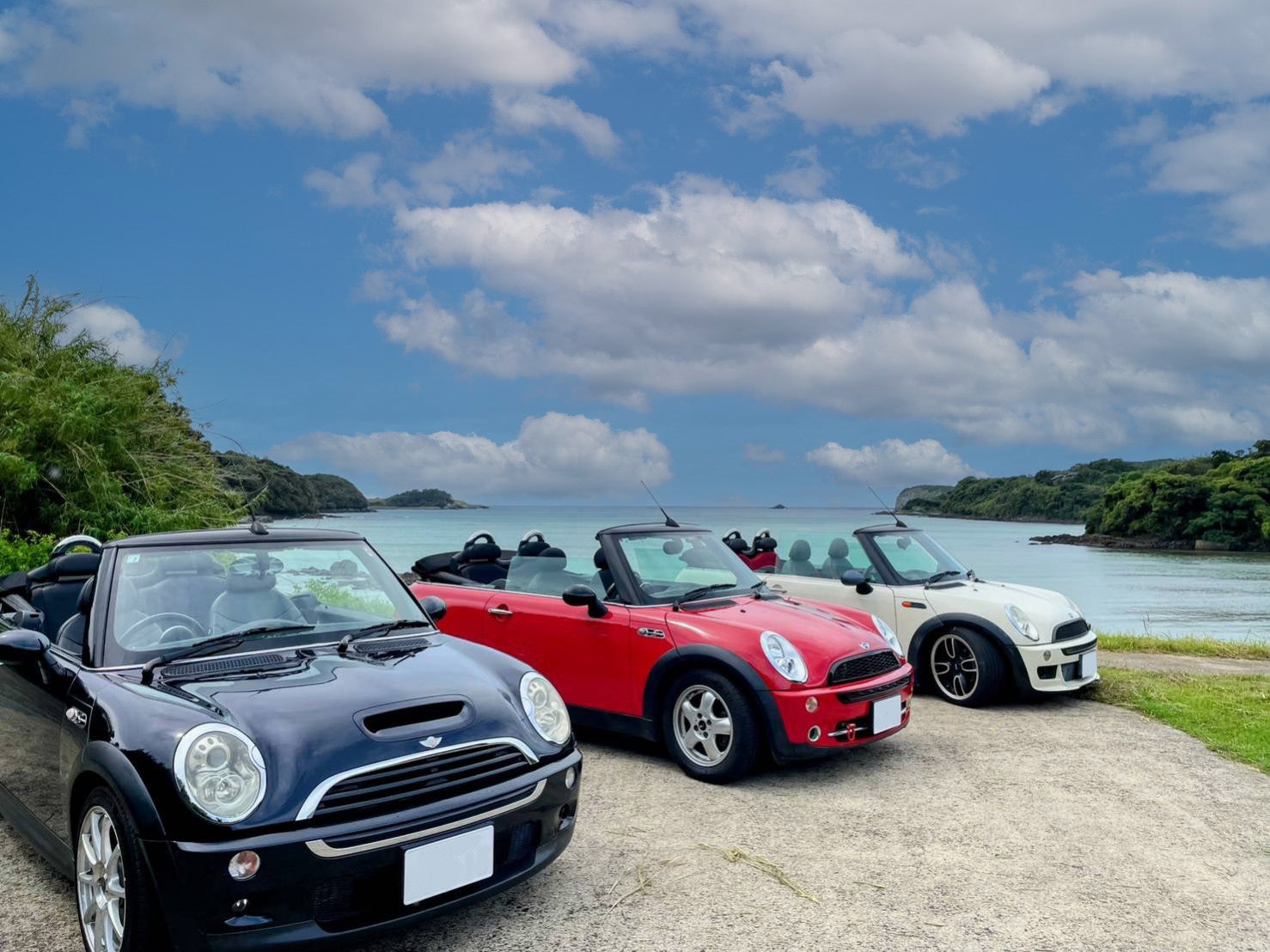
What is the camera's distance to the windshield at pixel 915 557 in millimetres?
8672

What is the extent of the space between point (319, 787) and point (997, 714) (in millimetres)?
6095

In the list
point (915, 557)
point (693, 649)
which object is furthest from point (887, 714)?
point (915, 557)

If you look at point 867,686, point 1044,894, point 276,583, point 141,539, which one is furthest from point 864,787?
point 141,539

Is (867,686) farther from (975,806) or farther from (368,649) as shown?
(368,649)

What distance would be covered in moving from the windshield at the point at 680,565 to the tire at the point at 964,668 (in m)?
2.21

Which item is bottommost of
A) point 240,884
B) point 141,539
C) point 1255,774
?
point 1255,774

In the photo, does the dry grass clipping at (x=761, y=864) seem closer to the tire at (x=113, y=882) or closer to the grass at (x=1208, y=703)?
the tire at (x=113, y=882)

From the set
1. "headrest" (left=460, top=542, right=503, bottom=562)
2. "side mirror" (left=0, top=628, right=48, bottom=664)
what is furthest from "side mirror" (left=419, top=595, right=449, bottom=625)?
"headrest" (left=460, top=542, right=503, bottom=562)

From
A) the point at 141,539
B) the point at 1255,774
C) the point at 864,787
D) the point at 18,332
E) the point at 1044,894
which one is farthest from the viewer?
the point at 18,332

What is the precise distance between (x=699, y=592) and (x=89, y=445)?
1043cm

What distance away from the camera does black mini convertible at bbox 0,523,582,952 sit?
294cm

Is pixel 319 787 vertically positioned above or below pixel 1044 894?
above

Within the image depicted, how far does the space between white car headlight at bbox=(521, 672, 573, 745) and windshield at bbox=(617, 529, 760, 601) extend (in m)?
2.37

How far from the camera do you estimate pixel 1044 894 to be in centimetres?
399
